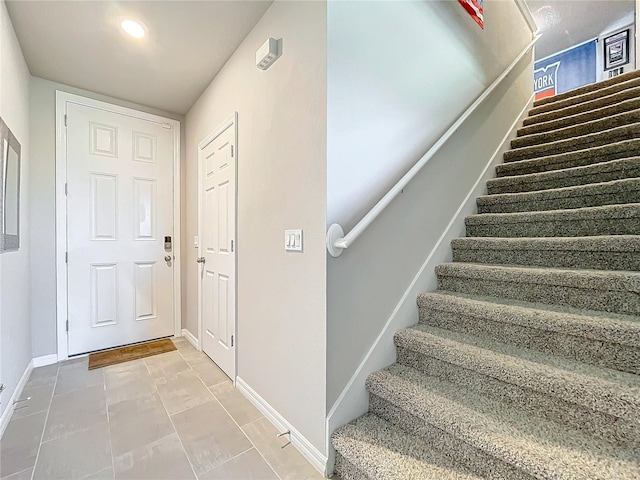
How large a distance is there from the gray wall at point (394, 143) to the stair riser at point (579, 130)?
2.21ft

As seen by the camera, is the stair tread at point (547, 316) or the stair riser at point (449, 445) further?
the stair tread at point (547, 316)

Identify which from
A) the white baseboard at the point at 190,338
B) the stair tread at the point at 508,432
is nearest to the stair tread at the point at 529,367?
the stair tread at the point at 508,432

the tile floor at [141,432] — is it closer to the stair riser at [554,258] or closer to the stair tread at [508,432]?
the stair tread at [508,432]

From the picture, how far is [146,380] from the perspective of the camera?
6.98 ft

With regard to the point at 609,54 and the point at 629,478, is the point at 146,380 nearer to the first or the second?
the point at 629,478

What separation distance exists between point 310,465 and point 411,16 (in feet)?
8.16

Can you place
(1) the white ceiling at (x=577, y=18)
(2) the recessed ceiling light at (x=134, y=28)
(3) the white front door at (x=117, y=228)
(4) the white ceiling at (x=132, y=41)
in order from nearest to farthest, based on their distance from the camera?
(4) the white ceiling at (x=132, y=41) → (2) the recessed ceiling light at (x=134, y=28) → (3) the white front door at (x=117, y=228) → (1) the white ceiling at (x=577, y=18)

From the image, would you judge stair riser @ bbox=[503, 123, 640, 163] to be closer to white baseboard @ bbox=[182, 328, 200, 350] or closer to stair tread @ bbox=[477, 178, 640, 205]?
stair tread @ bbox=[477, 178, 640, 205]

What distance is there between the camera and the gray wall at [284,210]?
1.33m

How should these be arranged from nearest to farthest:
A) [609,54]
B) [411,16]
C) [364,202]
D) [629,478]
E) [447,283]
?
[629,478] → [364,202] → [411,16] → [447,283] → [609,54]

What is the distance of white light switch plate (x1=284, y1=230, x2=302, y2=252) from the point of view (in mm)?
1421

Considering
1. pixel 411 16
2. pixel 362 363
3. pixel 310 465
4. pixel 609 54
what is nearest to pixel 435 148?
pixel 411 16

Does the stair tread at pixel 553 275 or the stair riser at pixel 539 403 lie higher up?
the stair tread at pixel 553 275

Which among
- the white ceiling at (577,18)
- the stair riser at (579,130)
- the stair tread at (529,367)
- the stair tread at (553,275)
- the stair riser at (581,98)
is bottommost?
the stair tread at (529,367)
